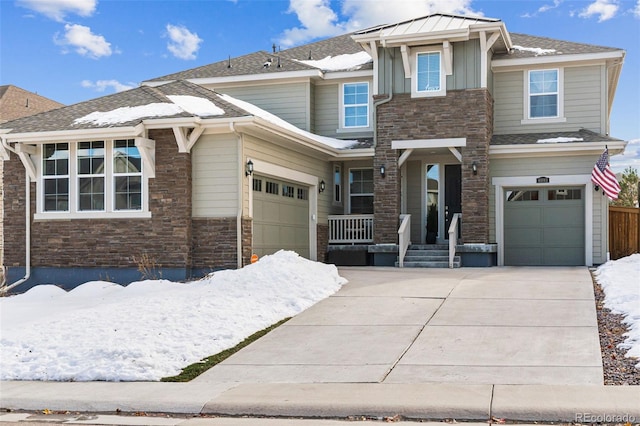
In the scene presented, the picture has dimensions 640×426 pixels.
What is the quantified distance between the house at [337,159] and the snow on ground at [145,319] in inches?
69.9

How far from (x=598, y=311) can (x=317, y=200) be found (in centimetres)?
1020

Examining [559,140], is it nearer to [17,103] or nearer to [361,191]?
[361,191]

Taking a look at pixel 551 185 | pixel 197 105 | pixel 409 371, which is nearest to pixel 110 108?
pixel 197 105

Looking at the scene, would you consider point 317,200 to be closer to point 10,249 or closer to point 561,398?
point 10,249

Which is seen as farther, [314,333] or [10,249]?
[10,249]

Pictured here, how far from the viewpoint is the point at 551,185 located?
Result: 65.1 ft

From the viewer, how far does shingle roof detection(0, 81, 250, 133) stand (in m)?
16.3

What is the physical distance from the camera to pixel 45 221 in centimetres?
1700

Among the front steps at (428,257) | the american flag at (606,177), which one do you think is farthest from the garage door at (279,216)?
the american flag at (606,177)

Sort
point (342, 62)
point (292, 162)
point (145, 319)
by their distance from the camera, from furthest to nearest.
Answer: point (342, 62) < point (292, 162) < point (145, 319)

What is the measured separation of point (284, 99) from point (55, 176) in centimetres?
766

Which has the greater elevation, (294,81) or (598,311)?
(294,81)

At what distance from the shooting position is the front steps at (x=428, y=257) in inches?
748

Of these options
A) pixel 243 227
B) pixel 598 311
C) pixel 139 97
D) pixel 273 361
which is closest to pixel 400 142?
pixel 243 227
